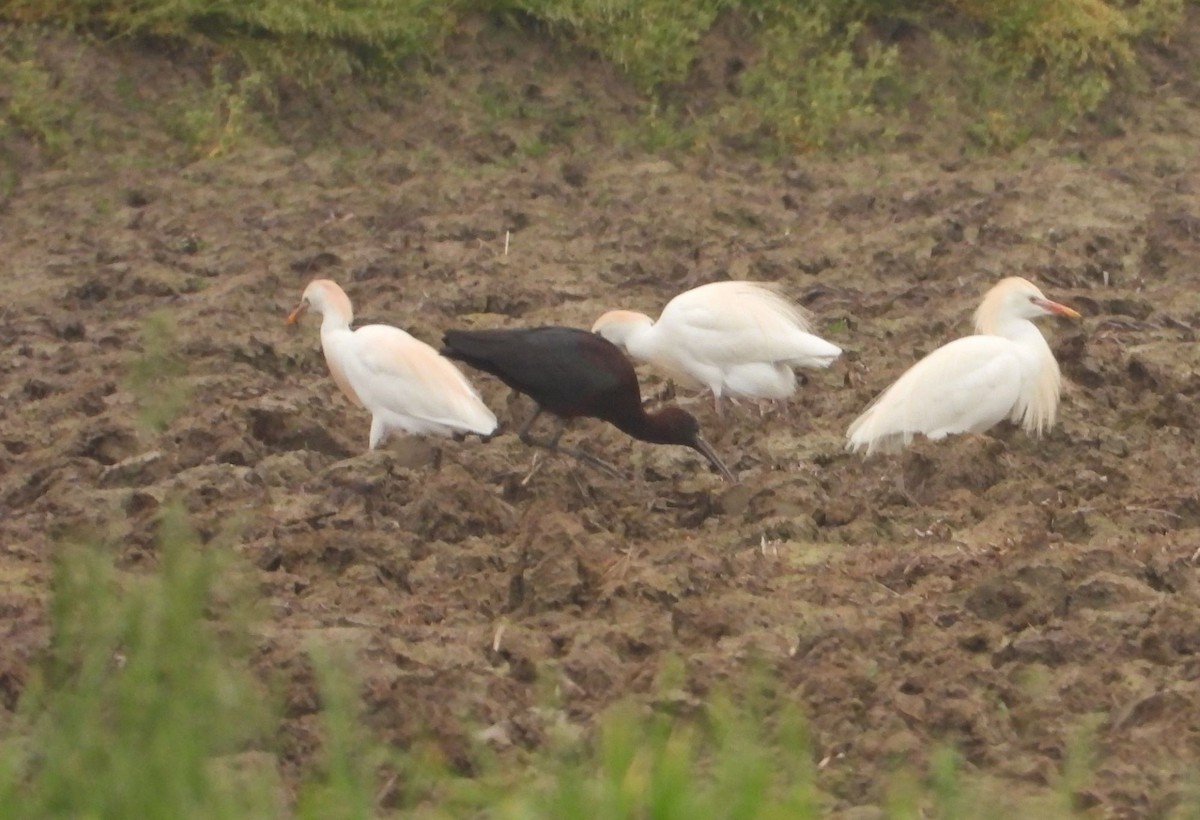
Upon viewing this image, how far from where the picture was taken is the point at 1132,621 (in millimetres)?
6375

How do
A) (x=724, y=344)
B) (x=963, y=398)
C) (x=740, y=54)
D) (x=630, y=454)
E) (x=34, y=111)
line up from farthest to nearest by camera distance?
(x=740, y=54), (x=34, y=111), (x=724, y=344), (x=630, y=454), (x=963, y=398)

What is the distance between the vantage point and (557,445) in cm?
891

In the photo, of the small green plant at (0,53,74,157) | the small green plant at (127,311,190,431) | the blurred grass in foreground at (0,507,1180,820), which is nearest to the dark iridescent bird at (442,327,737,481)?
the small green plant at (127,311,190,431)

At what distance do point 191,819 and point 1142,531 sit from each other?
16.2 feet

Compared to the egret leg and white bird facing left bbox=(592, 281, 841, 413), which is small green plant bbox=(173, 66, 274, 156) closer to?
white bird facing left bbox=(592, 281, 841, 413)

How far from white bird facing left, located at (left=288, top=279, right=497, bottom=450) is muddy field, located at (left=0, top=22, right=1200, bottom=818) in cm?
20

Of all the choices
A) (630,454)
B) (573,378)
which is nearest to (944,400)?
(630,454)

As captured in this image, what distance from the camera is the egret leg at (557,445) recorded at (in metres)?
8.73

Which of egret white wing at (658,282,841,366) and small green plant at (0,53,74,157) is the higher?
egret white wing at (658,282,841,366)

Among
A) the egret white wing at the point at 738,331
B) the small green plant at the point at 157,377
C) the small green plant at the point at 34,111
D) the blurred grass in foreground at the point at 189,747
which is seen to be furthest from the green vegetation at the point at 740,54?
the blurred grass in foreground at the point at 189,747

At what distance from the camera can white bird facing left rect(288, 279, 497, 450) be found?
351 inches

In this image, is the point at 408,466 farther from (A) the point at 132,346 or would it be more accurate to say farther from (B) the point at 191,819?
(B) the point at 191,819

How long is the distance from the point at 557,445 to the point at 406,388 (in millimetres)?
659

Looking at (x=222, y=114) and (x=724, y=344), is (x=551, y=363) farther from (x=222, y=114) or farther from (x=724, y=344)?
(x=222, y=114)
